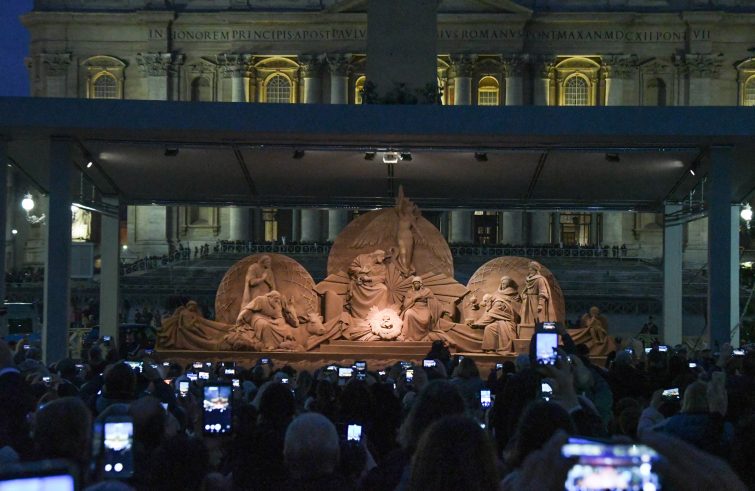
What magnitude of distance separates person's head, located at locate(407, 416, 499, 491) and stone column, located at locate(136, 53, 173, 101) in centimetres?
6672

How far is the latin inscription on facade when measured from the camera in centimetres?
6975

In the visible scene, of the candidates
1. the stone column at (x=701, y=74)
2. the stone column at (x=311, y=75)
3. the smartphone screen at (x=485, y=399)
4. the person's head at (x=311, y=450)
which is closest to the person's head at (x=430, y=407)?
the person's head at (x=311, y=450)

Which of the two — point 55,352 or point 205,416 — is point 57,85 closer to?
point 55,352

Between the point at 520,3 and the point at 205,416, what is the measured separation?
209 ft

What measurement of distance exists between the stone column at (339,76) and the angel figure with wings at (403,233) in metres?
45.5

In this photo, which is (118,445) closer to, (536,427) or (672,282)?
(536,427)

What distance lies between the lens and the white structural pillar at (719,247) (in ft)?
63.0

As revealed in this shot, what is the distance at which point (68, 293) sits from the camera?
19656mm

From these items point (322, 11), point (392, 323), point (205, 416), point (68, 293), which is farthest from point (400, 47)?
point (322, 11)

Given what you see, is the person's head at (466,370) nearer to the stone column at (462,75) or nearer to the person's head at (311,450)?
the person's head at (311,450)

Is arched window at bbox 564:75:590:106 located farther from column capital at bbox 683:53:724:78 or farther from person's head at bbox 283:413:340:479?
person's head at bbox 283:413:340:479

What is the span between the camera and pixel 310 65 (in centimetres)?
7050

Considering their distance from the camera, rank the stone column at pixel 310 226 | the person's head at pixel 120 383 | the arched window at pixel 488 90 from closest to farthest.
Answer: the person's head at pixel 120 383 < the stone column at pixel 310 226 < the arched window at pixel 488 90

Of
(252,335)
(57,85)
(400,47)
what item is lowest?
(252,335)
